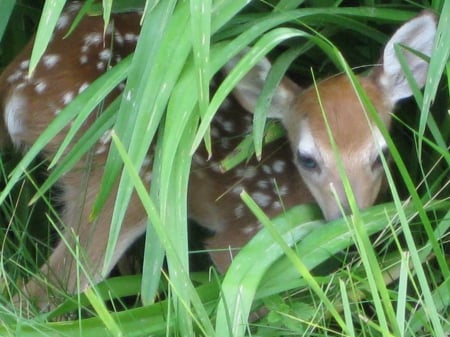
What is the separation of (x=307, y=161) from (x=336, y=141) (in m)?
0.11

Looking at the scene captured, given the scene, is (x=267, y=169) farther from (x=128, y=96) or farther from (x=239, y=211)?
(x=128, y=96)

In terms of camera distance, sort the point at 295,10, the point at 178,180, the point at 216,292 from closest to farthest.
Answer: the point at 178,180 → the point at 216,292 → the point at 295,10

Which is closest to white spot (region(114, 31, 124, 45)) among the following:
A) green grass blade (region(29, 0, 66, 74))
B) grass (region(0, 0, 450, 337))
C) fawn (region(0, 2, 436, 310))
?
fawn (region(0, 2, 436, 310))

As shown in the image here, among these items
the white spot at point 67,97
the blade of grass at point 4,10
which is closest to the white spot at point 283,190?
the white spot at point 67,97

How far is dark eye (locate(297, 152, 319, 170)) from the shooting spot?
2.66m

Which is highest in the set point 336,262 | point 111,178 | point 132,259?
point 111,178

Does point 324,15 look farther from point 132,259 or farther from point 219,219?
point 132,259

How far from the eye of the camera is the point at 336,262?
101 inches

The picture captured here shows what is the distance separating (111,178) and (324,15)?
666mm

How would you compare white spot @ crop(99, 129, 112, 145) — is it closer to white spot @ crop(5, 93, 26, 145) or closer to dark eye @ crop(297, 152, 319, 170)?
white spot @ crop(5, 93, 26, 145)

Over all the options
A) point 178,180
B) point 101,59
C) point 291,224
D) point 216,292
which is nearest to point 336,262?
point 291,224

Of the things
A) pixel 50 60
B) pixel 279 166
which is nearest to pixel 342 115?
pixel 279 166

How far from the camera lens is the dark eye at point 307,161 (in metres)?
2.66

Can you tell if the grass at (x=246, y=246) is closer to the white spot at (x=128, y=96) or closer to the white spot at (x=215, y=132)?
the white spot at (x=128, y=96)
